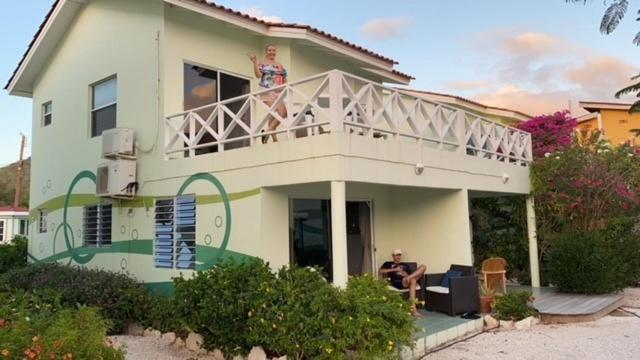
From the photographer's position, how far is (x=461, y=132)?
10.3 metres

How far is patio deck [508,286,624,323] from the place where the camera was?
30.7 feet

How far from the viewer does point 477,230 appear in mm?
14359

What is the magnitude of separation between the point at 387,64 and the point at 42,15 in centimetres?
859

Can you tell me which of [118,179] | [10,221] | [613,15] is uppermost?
[613,15]

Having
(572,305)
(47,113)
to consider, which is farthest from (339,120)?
(47,113)

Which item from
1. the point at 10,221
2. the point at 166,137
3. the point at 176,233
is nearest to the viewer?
the point at 176,233

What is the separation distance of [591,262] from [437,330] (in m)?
Result: 5.07

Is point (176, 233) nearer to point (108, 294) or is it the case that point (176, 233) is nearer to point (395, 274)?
point (108, 294)

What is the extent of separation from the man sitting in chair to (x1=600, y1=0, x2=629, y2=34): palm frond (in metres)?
5.39

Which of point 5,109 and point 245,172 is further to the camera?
point 5,109

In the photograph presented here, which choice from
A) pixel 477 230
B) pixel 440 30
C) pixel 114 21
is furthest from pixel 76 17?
pixel 477 230

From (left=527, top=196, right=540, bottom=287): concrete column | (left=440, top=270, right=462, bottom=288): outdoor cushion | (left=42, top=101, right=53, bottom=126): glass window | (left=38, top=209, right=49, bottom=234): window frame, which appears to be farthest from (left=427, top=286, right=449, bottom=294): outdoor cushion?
(left=42, top=101, right=53, bottom=126): glass window

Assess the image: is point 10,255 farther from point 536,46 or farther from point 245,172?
point 536,46

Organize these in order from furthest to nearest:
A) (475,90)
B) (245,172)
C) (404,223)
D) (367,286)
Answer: (475,90)
(404,223)
(245,172)
(367,286)
